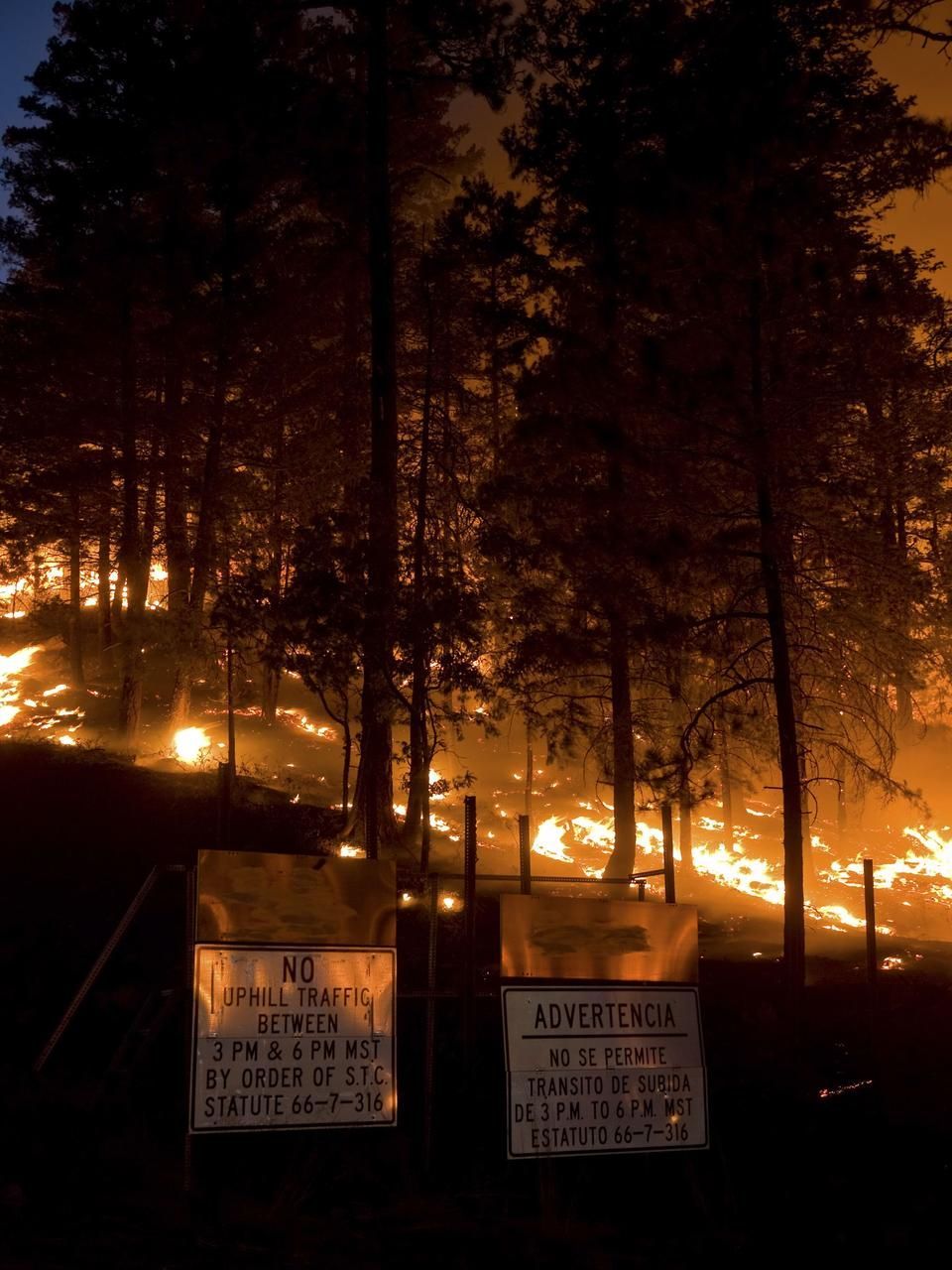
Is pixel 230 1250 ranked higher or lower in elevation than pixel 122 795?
lower

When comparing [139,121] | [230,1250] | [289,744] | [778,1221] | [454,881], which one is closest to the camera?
[230,1250]

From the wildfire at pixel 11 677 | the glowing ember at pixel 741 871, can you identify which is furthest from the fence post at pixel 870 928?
the wildfire at pixel 11 677

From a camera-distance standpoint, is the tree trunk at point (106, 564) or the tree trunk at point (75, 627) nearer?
the tree trunk at point (106, 564)

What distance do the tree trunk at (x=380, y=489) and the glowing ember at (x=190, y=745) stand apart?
6.94 m

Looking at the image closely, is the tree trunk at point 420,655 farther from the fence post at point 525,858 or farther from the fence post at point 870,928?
the fence post at point 870,928

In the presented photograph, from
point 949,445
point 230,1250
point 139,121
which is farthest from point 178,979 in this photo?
point 139,121

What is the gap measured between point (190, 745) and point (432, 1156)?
58.9ft

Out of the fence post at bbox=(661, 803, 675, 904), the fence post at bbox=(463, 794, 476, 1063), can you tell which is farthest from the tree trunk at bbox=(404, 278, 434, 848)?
the fence post at bbox=(463, 794, 476, 1063)

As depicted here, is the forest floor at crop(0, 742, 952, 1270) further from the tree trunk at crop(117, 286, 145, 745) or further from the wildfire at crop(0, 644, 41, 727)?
the wildfire at crop(0, 644, 41, 727)

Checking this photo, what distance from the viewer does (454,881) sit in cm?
1488

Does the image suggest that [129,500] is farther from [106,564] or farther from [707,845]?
[707,845]

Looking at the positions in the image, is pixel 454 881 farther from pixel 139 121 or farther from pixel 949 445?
pixel 139 121

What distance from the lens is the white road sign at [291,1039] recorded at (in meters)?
6.24

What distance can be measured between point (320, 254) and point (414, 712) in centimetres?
1169
